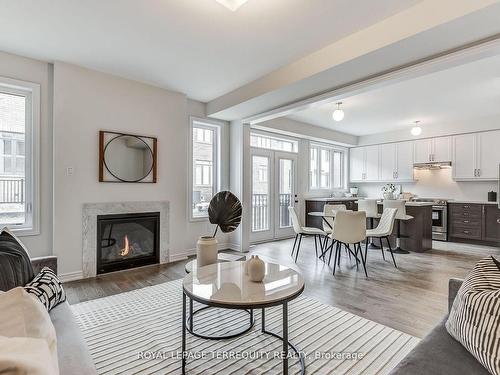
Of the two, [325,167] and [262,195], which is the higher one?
[325,167]

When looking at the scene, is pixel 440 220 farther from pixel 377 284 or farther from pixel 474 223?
pixel 377 284

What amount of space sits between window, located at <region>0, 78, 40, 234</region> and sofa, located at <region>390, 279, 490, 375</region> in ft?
12.7

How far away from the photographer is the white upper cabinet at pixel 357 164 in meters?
7.72

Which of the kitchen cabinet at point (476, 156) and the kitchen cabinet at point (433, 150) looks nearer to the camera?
the kitchen cabinet at point (476, 156)

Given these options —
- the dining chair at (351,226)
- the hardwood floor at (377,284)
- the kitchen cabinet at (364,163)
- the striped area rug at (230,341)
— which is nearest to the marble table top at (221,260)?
the striped area rug at (230,341)

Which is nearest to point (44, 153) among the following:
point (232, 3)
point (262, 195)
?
point (232, 3)

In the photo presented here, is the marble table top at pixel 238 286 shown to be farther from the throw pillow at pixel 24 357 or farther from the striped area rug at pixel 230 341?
the throw pillow at pixel 24 357

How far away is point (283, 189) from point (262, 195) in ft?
2.19

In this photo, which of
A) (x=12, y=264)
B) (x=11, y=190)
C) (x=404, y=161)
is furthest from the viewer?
(x=404, y=161)

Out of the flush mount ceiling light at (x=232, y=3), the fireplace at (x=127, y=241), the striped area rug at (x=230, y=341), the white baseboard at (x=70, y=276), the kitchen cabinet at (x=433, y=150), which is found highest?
the flush mount ceiling light at (x=232, y=3)

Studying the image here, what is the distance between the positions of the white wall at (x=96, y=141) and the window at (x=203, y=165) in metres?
0.30

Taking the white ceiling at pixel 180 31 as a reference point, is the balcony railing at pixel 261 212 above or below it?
below

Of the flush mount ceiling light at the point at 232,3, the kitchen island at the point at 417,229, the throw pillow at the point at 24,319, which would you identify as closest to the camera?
the throw pillow at the point at 24,319

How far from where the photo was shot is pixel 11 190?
3.22 meters
